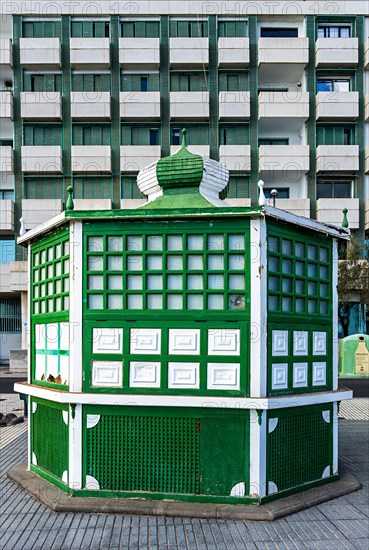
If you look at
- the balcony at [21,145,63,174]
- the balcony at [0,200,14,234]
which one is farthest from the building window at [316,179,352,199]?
the balcony at [0,200,14,234]

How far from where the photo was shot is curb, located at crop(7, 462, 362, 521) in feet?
20.9

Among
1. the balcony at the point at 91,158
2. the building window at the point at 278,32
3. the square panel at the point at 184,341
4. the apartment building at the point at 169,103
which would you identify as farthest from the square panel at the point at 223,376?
the building window at the point at 278,32

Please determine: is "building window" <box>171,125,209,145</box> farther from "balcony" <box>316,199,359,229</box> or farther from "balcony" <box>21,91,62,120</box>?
"balcony" <box>316,199,359,229</box>

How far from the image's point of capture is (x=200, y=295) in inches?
271

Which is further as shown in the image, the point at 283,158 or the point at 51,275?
the point at 283,158

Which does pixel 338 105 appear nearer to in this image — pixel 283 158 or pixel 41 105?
pixel 283 158

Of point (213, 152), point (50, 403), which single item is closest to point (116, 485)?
point (50, 403)

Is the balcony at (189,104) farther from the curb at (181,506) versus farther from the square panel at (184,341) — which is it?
the curb at (181,506)

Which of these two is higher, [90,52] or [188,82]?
[90,52]

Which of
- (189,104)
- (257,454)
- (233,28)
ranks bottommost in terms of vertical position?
(257,454)

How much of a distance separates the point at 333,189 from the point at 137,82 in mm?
13724

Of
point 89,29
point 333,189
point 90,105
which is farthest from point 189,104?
point 333,189

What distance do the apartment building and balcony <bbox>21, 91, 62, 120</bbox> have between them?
6 centimetres

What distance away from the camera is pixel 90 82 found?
32188 millimetres
